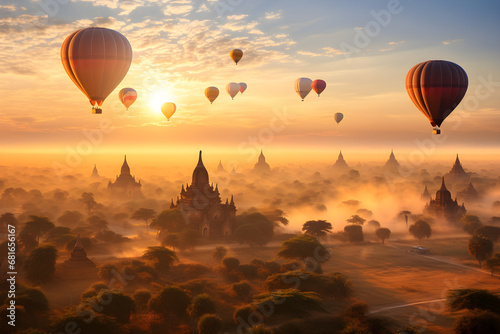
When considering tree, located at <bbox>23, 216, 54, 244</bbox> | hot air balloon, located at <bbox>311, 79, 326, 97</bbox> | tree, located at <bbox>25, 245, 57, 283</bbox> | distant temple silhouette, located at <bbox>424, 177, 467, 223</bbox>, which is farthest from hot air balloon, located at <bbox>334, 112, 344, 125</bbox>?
tree, located at <bbox>25, 245, 57, 283</bbox>

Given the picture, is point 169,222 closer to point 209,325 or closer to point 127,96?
point 127,96

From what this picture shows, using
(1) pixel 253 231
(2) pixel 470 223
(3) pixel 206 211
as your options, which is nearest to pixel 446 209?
(2) pixel 470 223

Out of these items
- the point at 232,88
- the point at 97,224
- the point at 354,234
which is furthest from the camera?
the point at 232,88

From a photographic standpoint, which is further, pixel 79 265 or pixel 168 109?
pixel 168 109

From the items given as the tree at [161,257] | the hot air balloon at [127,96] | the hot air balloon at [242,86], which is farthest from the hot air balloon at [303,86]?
the tree at [161,257]

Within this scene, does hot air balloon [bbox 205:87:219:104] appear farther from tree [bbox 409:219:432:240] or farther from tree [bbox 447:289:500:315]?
tree [bbox 447:289:500:315]

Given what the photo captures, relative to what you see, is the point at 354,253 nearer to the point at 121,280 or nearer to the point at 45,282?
the point at 121,280

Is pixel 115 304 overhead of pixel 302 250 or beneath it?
beneath
